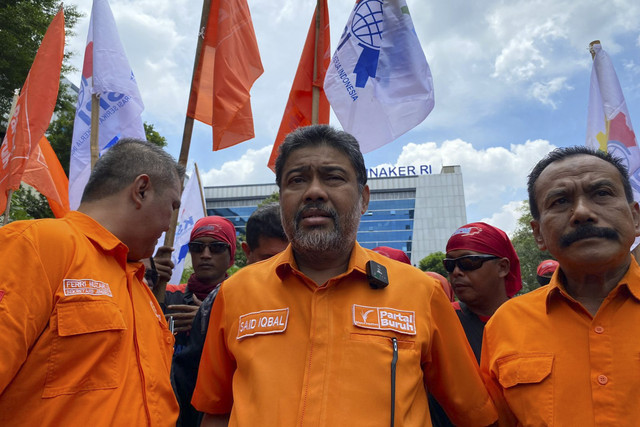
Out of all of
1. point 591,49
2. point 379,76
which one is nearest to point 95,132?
point 379,76

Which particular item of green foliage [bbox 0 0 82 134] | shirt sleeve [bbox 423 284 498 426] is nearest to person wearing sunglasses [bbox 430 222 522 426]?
shirt sleeve [bbox 423 284 498 426]

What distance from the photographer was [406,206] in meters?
82.4

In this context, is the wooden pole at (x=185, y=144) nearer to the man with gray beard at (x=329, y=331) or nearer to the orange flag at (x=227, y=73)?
the orange flag at (x=227, y=73)

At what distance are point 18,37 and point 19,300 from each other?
12.2 m

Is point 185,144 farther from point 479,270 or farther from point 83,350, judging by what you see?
point 479,270

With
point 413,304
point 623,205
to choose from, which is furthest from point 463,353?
point 623,205

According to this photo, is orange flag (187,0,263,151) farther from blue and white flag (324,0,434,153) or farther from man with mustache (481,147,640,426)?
man with mustache (481,147,640,426)

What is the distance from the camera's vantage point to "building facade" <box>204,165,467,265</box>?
80.5 metres

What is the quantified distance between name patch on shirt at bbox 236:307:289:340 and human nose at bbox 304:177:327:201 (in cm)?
48

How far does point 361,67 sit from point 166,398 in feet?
11.4

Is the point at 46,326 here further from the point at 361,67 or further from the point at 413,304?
the point at 361,67

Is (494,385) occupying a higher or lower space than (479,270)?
lower

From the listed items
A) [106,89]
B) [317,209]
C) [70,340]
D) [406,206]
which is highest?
[406,206]

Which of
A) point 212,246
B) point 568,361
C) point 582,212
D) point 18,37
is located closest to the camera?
point 568,361
